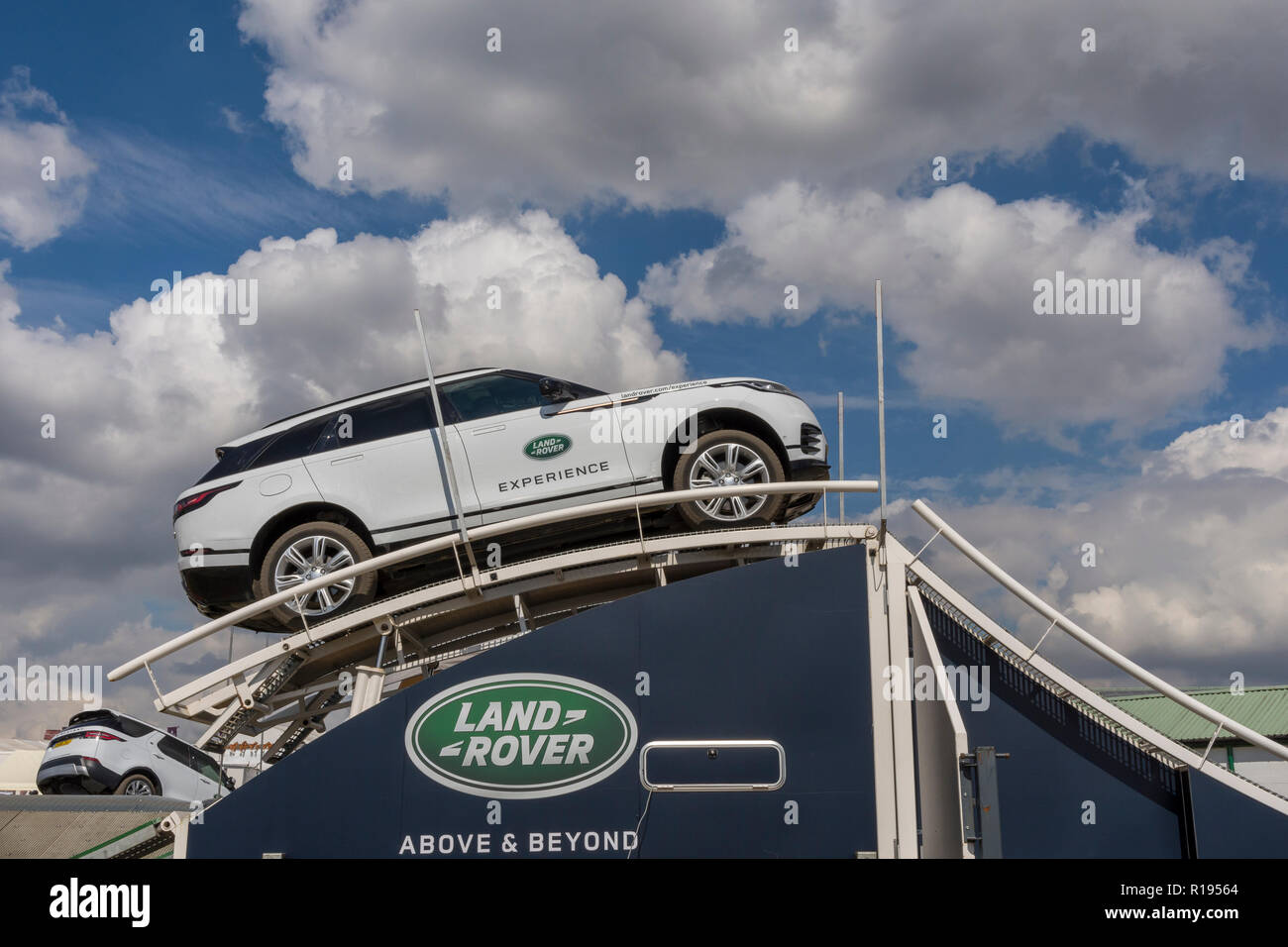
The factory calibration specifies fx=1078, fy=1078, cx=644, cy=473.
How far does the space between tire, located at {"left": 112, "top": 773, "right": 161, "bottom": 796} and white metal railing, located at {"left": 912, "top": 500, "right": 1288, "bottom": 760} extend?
12.5 meters

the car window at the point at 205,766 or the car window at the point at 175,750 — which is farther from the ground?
the car window at the point at 175,750

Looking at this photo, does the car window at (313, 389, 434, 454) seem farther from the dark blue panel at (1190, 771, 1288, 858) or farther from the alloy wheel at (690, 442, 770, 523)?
the dark blue panel at (1190, 771, 1288, 858)

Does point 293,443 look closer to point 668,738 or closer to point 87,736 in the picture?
point 668,738

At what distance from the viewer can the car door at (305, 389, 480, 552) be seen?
8.58 m

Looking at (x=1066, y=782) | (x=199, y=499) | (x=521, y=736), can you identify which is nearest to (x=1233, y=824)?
(x=1066, y=782)

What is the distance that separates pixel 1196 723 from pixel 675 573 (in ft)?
74.0

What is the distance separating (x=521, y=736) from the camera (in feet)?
24.1

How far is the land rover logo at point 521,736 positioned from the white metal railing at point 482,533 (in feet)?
3.73

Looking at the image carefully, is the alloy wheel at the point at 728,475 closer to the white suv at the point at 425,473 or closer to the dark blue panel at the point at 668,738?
the white suv at the point at 425,473

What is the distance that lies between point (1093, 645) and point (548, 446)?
429cm

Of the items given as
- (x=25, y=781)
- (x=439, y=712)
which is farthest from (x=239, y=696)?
(x=25, y=781)

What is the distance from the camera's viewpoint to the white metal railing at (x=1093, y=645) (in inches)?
284

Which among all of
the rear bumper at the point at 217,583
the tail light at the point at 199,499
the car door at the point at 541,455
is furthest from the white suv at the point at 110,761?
the car door at the point at 541,455

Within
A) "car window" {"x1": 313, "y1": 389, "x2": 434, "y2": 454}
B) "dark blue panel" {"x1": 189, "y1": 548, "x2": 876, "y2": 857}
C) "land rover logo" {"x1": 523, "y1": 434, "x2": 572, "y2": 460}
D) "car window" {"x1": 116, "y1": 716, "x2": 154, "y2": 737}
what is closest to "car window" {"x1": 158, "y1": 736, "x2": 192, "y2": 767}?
"car window" {"x1": 116, "y1": 716, "x2": 154, "y2": 737}
